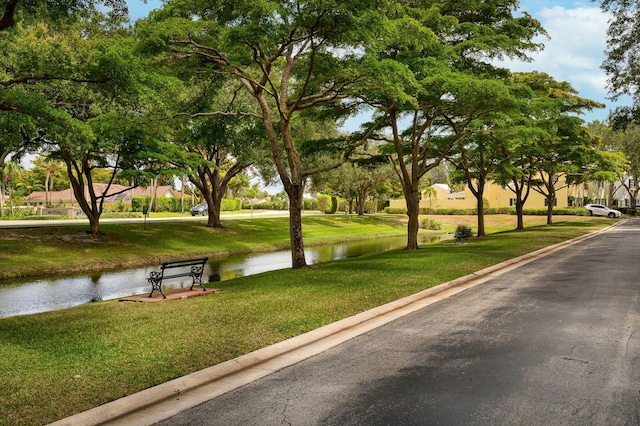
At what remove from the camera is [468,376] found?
5.89 meters

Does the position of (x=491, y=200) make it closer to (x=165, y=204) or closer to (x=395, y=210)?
(x=395, y=210)

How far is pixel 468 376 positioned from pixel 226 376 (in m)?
2.87

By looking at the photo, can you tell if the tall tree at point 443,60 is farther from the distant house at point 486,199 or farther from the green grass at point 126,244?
the distant house at point 486,199

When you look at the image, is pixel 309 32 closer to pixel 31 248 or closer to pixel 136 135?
pixel 136 135

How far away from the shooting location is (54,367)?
6137mm

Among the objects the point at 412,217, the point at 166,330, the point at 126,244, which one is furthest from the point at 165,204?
the point at 166,330

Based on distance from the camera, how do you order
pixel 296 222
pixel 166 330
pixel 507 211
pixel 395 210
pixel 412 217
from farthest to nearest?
pixel 395 210 → pixel 507 211 → pixel 412 217 → pixel 296 222 → pixel 166 330

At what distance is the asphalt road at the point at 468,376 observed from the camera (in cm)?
484

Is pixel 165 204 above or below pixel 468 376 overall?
above

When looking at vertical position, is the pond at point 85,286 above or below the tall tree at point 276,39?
below

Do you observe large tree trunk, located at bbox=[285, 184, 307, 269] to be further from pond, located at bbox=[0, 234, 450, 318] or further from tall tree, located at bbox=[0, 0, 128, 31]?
tall tree, located at bbox=[0, 0, 128, 31]

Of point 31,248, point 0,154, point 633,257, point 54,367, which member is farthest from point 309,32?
point 0,154

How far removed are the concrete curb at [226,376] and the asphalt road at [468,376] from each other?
0.68 ft

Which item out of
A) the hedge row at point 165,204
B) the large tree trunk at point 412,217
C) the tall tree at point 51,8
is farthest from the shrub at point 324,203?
the tall tree at point 51,8
